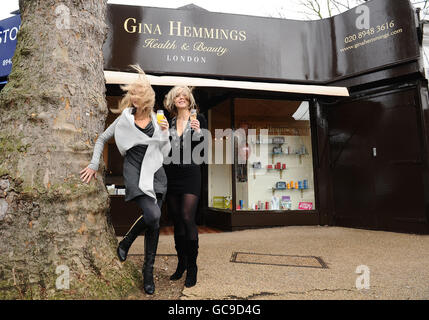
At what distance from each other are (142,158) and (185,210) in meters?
0.59

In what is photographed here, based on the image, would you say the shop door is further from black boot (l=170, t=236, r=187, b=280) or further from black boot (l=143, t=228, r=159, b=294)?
black boot (l=143, t=228, r=159, b=294)

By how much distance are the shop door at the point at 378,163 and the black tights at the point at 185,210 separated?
15.6 ft

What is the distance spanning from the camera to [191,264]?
269cm

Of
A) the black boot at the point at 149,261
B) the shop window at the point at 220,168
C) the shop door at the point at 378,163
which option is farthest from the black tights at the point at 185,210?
the shop door at the point at 378,163

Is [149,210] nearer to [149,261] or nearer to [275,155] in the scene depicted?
[149,261]

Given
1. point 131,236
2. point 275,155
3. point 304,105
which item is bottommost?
point 131,236

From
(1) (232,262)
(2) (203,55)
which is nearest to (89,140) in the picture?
(1) (232,262)

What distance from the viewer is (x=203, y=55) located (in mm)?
6656

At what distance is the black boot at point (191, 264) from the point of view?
2654 mm

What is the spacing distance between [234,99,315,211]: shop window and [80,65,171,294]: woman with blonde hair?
14.2 feet

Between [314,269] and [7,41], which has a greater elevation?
[7,41]

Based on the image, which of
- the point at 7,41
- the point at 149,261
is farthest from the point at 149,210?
the point at 7,41

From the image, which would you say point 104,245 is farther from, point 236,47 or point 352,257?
point 236,47
